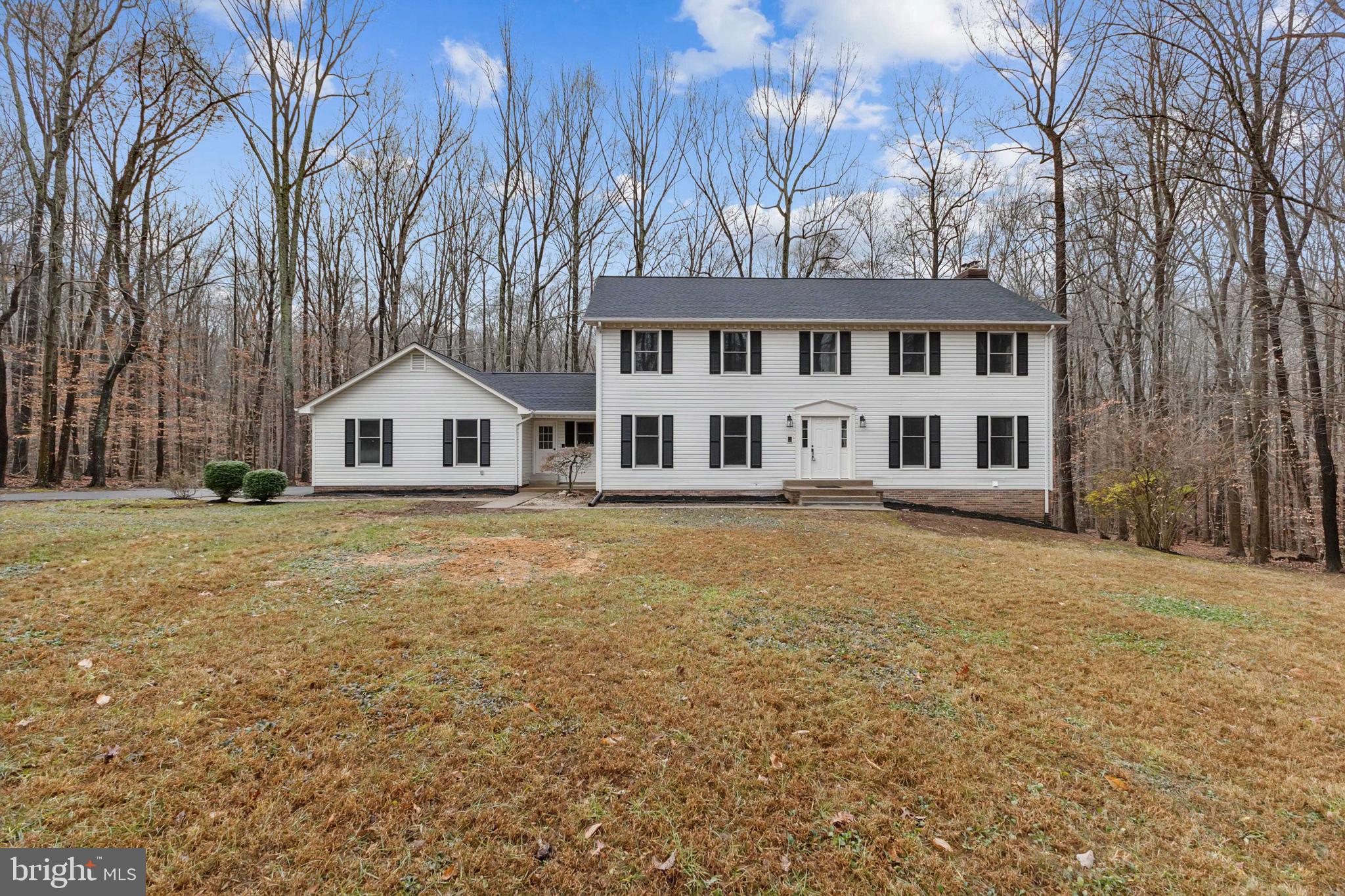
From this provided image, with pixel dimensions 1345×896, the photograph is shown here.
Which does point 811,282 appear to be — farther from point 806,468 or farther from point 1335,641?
point 1335,641

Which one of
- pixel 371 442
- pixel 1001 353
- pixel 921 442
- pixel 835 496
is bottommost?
pixel 835 496


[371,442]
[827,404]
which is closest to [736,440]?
[827,404]

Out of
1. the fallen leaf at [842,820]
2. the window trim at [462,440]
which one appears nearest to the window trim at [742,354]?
the window trim at [462,440]

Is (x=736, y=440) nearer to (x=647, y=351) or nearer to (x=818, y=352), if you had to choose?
(x=818, y=352)

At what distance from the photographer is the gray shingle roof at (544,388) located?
690 inches

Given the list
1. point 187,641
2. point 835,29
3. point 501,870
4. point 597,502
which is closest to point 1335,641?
point 501,870

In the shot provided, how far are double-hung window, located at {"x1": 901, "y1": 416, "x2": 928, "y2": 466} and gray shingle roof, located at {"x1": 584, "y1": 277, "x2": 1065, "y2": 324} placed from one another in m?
2.84

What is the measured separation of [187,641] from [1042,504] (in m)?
17.8

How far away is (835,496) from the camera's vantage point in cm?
1442

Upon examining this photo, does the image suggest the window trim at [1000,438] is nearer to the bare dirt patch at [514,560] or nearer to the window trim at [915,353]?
the window trim at [915,353]

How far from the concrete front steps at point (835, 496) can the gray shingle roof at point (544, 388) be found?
6687 millimetres

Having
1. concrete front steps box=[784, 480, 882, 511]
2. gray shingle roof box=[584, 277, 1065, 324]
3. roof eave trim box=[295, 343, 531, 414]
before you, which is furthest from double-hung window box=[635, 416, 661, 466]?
concrete front steps box=[784, 480, 882, 511]

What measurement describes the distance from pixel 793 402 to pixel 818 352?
1613mm

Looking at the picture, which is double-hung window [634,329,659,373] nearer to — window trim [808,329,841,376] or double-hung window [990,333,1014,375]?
window trim [808,329,841,376]
